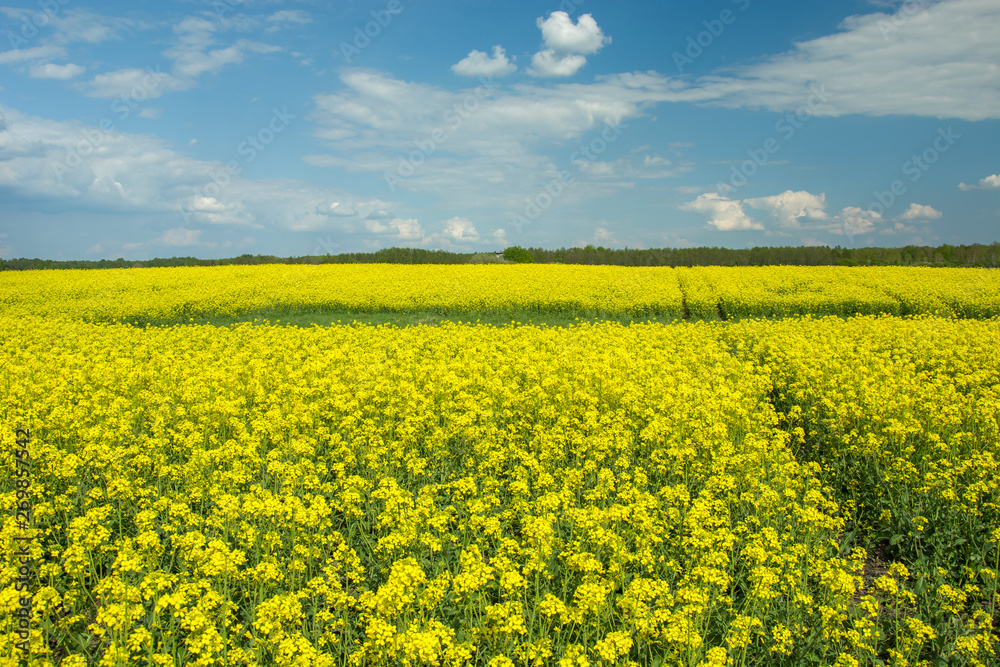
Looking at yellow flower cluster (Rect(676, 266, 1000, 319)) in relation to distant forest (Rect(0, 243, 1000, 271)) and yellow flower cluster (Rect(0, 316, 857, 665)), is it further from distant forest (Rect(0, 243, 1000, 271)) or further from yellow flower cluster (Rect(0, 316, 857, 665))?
distant forest (Rect(0, 243, 1000, 271))

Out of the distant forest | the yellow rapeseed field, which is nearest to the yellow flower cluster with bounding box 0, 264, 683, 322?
the yellow rapeseed field

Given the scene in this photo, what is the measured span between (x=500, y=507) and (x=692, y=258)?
69.0 meters

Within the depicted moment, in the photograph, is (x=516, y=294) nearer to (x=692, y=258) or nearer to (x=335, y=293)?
(x=335, y=293)

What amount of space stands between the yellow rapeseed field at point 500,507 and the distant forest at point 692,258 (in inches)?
2125

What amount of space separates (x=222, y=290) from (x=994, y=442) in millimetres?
34720

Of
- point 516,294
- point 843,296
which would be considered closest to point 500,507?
point 516,294

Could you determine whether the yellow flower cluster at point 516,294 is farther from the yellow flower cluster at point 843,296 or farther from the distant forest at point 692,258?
the distant forest at point 692,258

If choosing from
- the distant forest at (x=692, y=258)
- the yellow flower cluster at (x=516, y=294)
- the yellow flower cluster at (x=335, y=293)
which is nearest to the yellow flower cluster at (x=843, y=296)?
the yellow flower cluster at (x=516, y=294)

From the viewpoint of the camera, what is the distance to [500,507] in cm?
648

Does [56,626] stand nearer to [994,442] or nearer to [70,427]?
[70,427]

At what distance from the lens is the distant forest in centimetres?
6338

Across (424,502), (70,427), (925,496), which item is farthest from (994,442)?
(70,427)

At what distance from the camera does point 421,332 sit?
16.8 metres

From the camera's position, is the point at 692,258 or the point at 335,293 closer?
the point at 335,293
